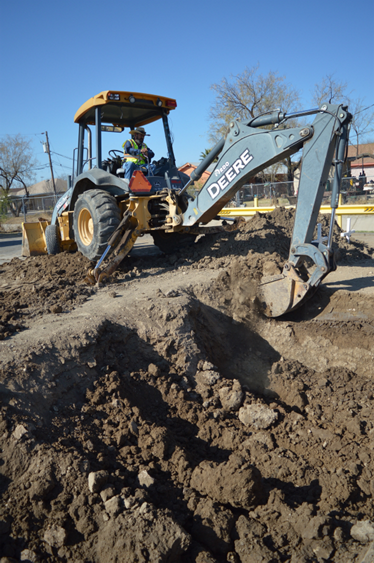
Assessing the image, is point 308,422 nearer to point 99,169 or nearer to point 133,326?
point 133,326

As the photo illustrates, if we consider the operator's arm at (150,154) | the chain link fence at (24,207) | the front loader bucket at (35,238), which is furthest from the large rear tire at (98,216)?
the chain link fence at (24,207)

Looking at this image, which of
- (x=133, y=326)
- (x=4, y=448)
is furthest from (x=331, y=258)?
(x=4, y=448)

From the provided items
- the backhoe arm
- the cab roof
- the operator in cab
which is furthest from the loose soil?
the cab roof

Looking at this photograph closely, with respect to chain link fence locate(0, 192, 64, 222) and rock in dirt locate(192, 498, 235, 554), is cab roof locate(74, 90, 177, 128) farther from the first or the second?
chain link fence locate(0, 192, 64, 222)

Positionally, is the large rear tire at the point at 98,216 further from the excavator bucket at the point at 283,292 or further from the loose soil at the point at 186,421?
the excavator bucket at the point at 283,292

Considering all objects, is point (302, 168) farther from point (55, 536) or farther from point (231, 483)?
point (55, 536)

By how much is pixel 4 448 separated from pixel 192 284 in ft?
11.4

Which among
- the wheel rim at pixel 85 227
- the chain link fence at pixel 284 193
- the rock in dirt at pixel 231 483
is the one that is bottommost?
the rock in dirt at pixel 231 483

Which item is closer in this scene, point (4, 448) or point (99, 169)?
point (4, 448)

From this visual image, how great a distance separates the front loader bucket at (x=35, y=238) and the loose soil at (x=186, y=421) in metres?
3.00

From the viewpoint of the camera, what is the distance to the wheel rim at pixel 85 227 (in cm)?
722

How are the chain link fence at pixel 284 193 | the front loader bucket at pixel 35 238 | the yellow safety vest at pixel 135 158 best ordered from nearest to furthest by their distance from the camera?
the yellow safety vest at pixel 135 158 < the front loader bucket at pixel 35 238 < the chain link fence at pixel 284 193

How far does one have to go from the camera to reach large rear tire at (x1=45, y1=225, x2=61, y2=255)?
8.61 metres

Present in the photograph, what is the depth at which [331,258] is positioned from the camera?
187 inches
